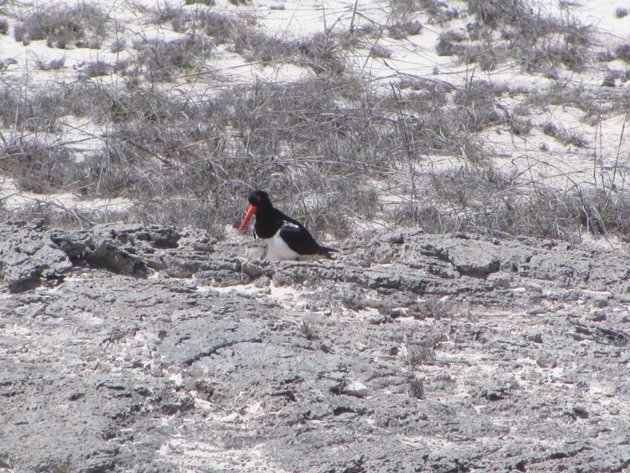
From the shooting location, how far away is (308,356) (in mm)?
4422

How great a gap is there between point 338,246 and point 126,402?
2966 millimetres

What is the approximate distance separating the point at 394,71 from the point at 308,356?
22.5ft

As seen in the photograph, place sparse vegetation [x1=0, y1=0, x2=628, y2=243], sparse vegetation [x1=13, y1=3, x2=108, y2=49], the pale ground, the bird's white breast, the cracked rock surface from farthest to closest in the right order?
sparse vegetation [x1=13, y1=3, x2=108, y2=49], the pale ground, sparse vegetation [x1=0, y1=0, x2=628, y2=243], the bird's white breast, the cracked rock surface

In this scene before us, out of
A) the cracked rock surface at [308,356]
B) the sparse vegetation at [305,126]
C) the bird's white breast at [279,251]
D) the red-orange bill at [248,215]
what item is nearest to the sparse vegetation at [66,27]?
the sparse vegetation at [305,126]

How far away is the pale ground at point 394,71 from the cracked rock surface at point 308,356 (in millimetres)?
2181

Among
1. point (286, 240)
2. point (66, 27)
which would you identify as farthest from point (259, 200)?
point (66, 27)

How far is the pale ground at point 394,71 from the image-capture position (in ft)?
28.6

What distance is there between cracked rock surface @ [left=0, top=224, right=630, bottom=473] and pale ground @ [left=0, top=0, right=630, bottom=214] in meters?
2.18

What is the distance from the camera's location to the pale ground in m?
8.70

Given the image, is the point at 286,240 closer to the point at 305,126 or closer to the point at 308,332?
the point at 308,332

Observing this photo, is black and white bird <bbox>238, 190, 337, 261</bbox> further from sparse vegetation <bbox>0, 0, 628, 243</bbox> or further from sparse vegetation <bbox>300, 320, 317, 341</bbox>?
sparse vegetation <bbox>300, 320, 317, 341</bbox>

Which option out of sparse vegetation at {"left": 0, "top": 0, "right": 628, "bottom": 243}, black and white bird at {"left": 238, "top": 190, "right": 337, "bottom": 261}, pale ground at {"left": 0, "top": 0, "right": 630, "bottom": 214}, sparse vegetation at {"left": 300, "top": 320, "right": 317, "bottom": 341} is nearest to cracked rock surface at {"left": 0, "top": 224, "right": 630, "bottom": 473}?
sparse vegetation at {"left": 300, "top": 320, "right": 317, "bottom": 341}

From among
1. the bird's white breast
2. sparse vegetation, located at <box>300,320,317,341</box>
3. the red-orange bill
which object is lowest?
the bird's white breast

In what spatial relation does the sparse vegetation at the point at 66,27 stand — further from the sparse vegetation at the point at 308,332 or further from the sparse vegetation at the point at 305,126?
the sparse vegetation at the point at 308,332
